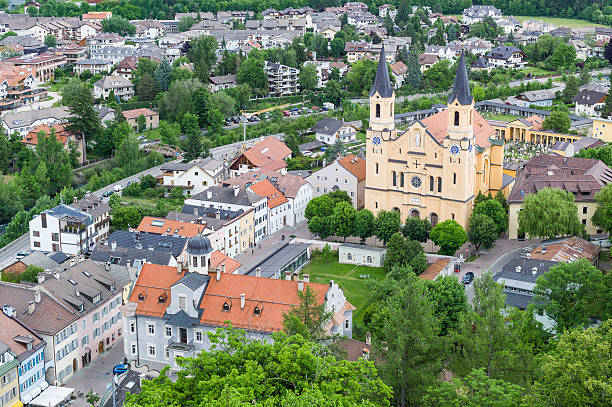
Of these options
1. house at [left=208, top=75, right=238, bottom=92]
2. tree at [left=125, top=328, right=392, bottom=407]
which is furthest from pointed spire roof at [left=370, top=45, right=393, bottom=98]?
house at [left=208, top=75, right=238, bottom=92]

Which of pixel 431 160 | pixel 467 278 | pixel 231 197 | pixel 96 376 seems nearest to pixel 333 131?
pixel 231 197

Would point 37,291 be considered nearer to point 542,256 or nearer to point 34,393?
point 34,393

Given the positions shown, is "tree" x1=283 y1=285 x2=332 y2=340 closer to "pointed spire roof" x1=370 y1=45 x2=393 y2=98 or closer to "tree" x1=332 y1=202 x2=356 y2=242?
"tree" x1=332 y1=202 x2=356 y2=242

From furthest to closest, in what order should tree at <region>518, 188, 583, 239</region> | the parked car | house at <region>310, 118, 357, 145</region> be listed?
house at <region>310, 118, 357, 145</region> < tree at <region>518, 188, 583, 239</region> < the parked car

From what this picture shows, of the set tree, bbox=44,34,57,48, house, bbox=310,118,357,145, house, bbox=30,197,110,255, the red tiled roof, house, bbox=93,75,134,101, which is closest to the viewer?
house, bbox=30,197,110,255

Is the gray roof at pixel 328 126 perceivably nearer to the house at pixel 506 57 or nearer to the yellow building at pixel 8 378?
the house at pixel 506 57
